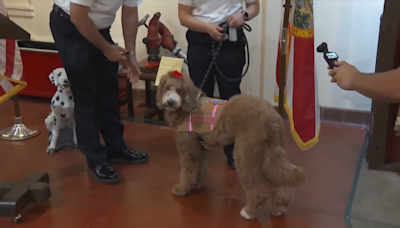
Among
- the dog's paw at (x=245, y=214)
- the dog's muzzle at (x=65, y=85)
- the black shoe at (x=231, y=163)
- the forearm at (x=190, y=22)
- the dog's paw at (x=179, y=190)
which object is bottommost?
the dog's paw at (x=245, y=214)

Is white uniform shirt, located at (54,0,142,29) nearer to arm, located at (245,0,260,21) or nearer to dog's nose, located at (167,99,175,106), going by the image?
dog's nose, located at (167,99,175,106)

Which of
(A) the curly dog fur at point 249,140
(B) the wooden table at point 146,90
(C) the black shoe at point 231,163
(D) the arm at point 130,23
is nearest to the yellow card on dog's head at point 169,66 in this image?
(A) the curly dog fur at point 249,140

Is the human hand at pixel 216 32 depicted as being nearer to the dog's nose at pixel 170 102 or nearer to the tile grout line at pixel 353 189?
the dog's nose at pixel 170 102

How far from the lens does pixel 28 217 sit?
2363 millimetres

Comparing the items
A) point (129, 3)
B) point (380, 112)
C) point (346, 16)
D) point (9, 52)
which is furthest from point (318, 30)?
point (9, 52)

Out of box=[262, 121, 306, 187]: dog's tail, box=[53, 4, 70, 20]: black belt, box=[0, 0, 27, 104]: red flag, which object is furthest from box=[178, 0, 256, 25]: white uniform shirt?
box=[0, 0, 27, 104]: red flag

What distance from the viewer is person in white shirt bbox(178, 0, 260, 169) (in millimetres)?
2504

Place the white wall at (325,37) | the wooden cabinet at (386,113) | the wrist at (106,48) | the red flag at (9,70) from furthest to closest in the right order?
1. the white wall at (325,37)
2. the red flag at (9,70)
3. the wooden cabinet at (386,113)
4. the wrist at (106,48)

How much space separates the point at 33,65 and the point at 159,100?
2.13m

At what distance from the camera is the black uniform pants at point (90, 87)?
2449mm

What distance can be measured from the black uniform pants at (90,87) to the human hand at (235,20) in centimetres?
73

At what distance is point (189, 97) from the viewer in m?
2.32

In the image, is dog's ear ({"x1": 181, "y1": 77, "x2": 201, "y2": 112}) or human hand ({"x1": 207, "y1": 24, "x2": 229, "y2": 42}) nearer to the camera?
dog's ear ({"x1": 181, "y1": 77, "x2": 201, "y2": 112})

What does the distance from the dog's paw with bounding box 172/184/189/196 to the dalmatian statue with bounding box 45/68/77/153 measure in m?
1.01
